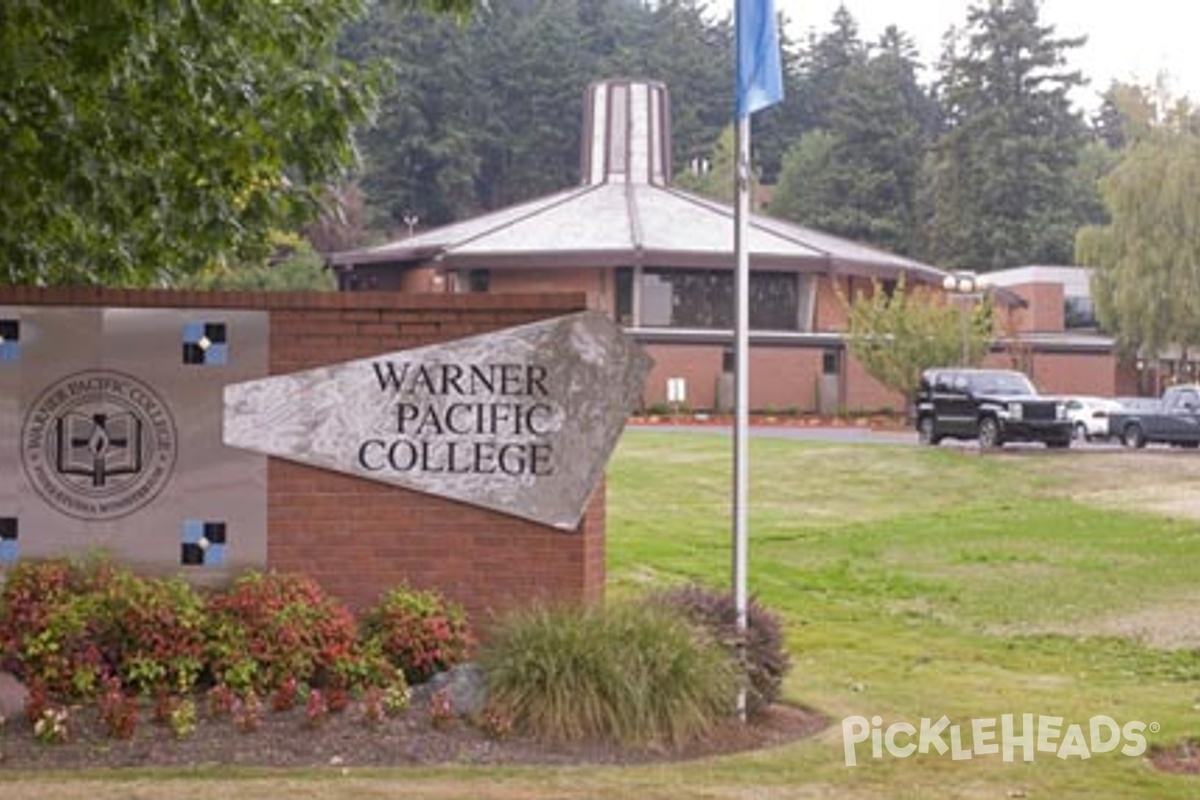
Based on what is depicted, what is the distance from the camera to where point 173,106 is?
12484 mm

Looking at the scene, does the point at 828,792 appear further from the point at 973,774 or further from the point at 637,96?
the point at 637,96

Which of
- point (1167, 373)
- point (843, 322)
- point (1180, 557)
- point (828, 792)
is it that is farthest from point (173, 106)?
point (1167, 373)

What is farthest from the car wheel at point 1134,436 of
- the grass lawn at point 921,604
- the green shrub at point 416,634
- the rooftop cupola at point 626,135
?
the green shrub at point 416,634

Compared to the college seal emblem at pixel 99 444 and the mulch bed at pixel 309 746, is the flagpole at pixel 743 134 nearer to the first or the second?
the mulch bed at pixel 309 746

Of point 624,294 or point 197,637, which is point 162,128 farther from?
point 624,294

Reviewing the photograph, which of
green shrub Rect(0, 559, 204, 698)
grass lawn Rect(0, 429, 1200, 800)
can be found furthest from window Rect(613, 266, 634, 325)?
green shrub Rect(0, 559, 204, 698)

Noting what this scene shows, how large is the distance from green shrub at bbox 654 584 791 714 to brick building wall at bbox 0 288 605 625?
0.62 meters

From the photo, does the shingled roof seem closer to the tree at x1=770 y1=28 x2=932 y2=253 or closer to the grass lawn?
the tree at x1=770 y1=28 x2=932 y2=253

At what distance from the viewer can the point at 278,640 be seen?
35.8 feet

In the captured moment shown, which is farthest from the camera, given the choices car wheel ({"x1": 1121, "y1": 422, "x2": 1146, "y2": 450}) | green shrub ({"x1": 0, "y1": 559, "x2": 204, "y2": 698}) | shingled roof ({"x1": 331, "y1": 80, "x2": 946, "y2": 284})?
shingled roof ({"x1": 331, "y1": 80, "x2": 946, "y2": 284})

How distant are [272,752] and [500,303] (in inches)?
127

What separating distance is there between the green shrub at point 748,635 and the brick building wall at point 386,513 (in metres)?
0.62

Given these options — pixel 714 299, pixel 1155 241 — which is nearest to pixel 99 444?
pixel 714 299

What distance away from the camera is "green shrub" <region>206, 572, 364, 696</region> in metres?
10.8
